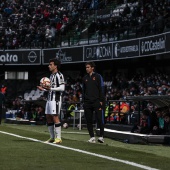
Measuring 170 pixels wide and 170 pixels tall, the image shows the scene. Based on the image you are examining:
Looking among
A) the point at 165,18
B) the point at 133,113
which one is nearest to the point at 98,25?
the point at 165,18

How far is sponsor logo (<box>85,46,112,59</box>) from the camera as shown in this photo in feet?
121

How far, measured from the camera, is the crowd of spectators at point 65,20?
109 ft

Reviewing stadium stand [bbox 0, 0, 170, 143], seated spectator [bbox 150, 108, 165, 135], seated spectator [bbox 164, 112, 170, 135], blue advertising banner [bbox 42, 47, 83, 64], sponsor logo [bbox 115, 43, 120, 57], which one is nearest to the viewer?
seated spectator [bbox 164, 112, 170, 135]

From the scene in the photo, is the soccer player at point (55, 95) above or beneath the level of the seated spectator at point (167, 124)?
above

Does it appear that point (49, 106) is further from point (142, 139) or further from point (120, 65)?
point (120, 65)

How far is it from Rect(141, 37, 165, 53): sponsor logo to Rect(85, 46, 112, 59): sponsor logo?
371 centimetres

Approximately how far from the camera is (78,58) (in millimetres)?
40281

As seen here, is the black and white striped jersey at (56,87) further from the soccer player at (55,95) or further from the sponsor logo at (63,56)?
the sponsor logo at (63,56)

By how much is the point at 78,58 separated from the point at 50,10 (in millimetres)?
8159

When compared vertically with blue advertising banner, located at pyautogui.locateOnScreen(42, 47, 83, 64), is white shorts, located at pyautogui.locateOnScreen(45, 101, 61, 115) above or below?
below

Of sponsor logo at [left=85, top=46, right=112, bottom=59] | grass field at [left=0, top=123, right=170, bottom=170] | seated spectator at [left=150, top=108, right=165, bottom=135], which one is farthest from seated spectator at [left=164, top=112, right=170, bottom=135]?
sponsor logo at [left=85, top=46, right=112, bottom=59]

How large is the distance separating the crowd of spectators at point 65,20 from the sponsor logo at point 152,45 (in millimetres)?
486

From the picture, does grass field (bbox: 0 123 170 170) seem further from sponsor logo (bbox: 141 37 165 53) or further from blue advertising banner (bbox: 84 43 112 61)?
blue advertising banner (bbox: 84 43 112 61)

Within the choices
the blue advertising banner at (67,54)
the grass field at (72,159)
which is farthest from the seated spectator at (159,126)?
the blue advertising banner at (67,54)
